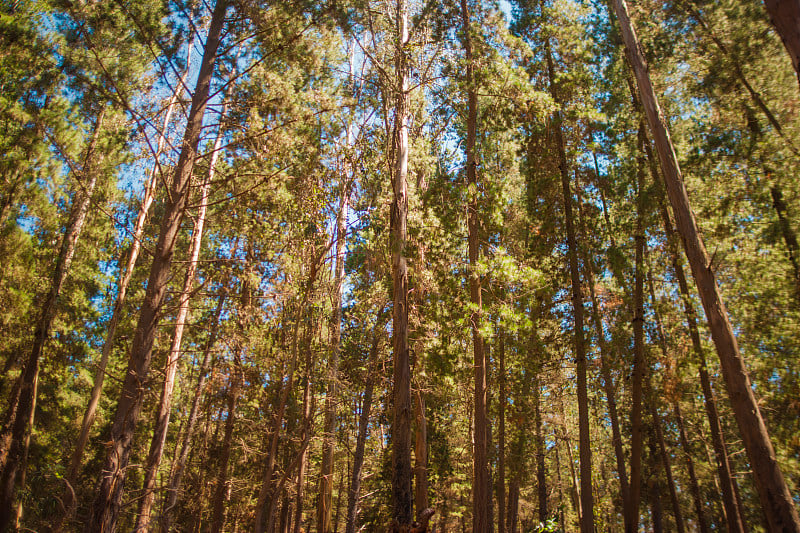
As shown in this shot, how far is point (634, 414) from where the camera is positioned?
827cm

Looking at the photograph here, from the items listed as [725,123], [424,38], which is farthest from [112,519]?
[725,123]

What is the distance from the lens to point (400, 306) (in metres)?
6.87

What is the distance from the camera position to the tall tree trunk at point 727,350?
530cm

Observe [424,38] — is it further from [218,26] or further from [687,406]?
[687,406]

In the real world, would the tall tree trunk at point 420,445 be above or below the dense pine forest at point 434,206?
below

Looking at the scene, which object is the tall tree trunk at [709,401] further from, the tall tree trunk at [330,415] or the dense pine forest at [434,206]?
the tall tree trunk at [330,415]

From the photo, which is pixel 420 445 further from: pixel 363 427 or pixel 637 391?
pixel 637 391

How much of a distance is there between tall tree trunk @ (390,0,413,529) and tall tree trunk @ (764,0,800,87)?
15.9 feet

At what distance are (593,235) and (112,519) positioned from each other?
8.53m

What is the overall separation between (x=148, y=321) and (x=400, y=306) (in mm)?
3328

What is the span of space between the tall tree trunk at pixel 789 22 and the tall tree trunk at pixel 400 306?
190 inches

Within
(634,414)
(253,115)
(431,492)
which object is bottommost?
(431,492)

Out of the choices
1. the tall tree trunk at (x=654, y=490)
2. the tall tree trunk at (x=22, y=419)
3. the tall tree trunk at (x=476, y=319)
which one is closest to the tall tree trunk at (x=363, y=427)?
the tall tree trunk at (x=476, y=319)

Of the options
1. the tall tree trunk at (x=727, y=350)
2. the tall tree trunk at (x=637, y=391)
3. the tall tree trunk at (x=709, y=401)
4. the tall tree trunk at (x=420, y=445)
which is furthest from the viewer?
the tall tree trunk at (x=709, y=401)
